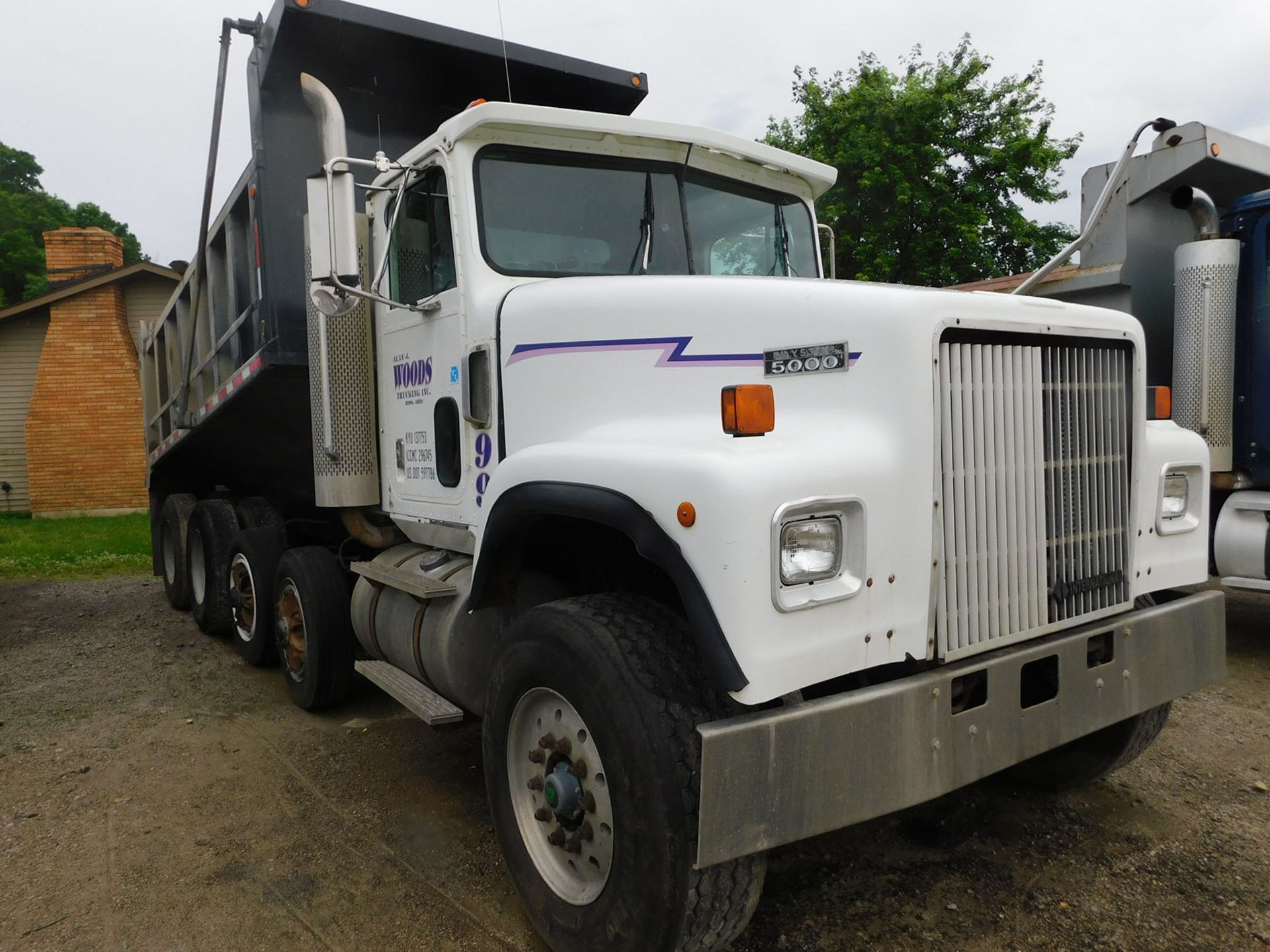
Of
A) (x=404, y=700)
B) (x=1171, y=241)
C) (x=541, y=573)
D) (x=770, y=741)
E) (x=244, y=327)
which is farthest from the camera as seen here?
(x=1171, y=241)

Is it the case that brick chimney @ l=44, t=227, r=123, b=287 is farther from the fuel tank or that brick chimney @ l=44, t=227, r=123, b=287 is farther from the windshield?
the windshield

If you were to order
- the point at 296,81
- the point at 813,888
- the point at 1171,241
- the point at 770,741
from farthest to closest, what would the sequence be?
the point at 1171,241
the point at 296,81
the point at 813,888
the point at 770,741

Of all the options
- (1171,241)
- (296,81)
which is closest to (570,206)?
(296,81)

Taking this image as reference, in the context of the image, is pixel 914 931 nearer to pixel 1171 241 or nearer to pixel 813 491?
pixel 813 491

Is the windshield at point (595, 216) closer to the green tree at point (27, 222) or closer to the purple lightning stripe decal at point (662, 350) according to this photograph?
the purple lightning stripe decal at point (662, 350)

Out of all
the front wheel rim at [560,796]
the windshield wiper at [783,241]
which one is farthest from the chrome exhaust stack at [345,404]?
the front wheel rim at [560,796]

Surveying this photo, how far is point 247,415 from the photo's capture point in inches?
223

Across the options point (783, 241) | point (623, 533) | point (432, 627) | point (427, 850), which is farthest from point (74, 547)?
point (623, 533)

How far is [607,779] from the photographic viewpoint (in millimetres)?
2369

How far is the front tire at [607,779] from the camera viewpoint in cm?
225

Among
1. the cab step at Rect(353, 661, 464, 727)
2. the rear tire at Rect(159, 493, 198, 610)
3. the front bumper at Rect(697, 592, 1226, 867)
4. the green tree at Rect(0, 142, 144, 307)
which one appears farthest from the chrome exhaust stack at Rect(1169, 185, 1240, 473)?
the green tree at Rect(0, 142, 144, 307)

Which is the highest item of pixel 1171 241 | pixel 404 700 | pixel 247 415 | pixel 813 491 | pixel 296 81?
pixel 296 81

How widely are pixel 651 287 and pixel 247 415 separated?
12.2 feet

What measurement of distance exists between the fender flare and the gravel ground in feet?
3.57
